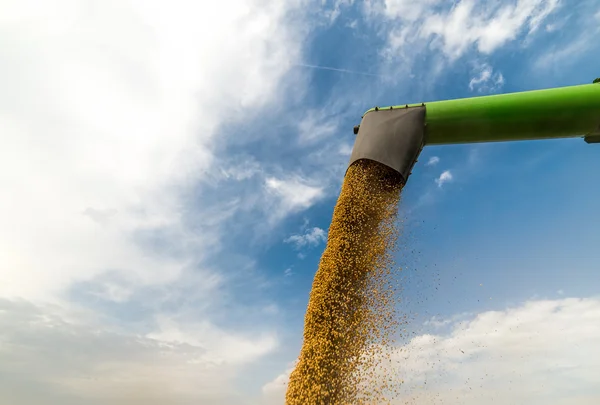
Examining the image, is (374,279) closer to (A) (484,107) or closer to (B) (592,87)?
(A) (484,107)

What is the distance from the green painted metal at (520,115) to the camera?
13.1ft

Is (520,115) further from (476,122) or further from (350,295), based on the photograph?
(350,295)

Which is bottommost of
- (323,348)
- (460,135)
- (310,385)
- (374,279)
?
(310,385)

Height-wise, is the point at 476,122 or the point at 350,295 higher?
the point at 476,122

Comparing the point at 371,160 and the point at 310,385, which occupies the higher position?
the point at 371,160

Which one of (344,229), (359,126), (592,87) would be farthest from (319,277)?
(592,87)

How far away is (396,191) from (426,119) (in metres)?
0.79

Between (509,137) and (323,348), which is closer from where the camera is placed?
(323,348)

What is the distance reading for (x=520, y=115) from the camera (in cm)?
403

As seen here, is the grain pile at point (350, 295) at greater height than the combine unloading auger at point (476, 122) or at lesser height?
→ lesser

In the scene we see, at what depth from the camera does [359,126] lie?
4473mm

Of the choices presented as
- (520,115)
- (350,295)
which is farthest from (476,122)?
(350,295)

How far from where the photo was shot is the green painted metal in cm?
401

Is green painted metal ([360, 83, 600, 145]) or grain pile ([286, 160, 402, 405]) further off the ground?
green painted metal ([360, 83, 600, 145])
